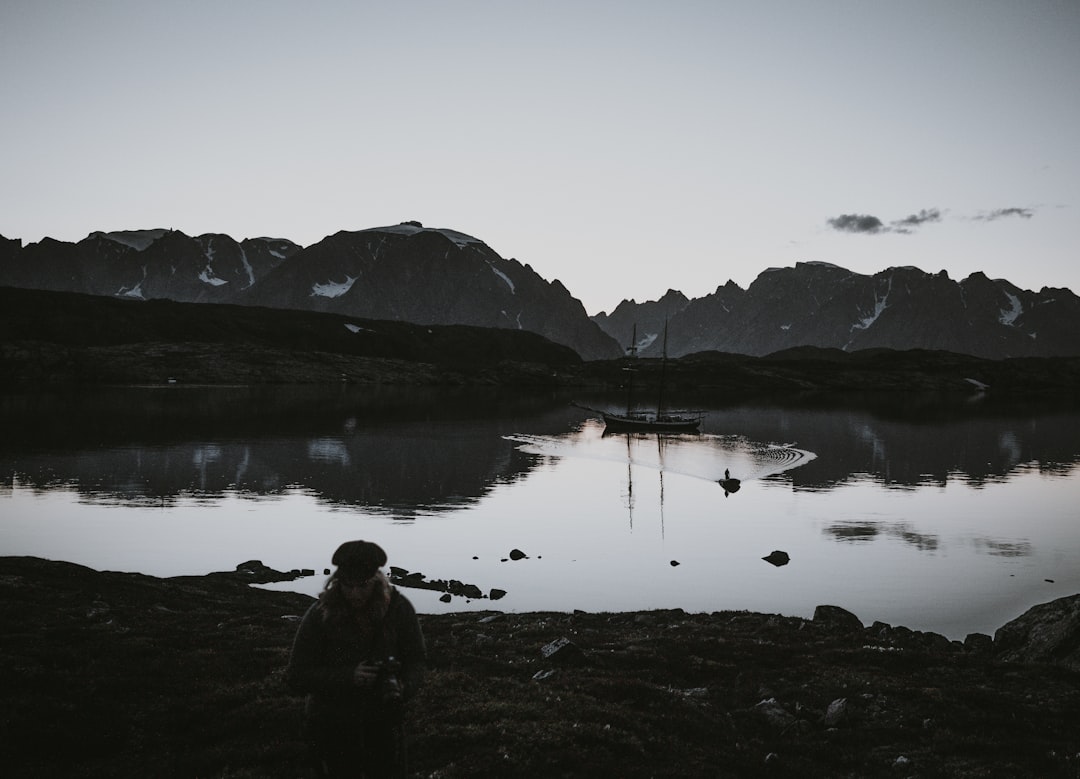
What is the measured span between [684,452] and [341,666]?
347 ft

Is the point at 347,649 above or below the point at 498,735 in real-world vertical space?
above

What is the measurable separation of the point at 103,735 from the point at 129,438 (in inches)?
3833

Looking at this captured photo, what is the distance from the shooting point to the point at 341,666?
8820 mm

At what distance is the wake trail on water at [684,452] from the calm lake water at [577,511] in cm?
68

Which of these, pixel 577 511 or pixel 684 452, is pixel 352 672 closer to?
pixel 577 511

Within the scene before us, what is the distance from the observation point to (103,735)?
14781 mm

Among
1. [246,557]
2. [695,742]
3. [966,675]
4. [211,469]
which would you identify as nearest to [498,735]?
[695,742]

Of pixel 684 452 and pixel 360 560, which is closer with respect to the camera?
pixel 360 560

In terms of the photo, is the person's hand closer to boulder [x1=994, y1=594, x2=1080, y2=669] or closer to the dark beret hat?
the dark beret hat

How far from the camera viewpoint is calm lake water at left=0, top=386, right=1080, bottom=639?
41219mm

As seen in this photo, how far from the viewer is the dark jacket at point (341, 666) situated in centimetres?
880

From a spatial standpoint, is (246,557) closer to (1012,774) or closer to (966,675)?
(966,675)

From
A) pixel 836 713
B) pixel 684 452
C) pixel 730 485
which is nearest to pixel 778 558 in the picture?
pixel 836 713

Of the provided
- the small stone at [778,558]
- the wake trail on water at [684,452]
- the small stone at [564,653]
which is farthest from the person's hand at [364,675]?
the wake trail on water at [684,452]
